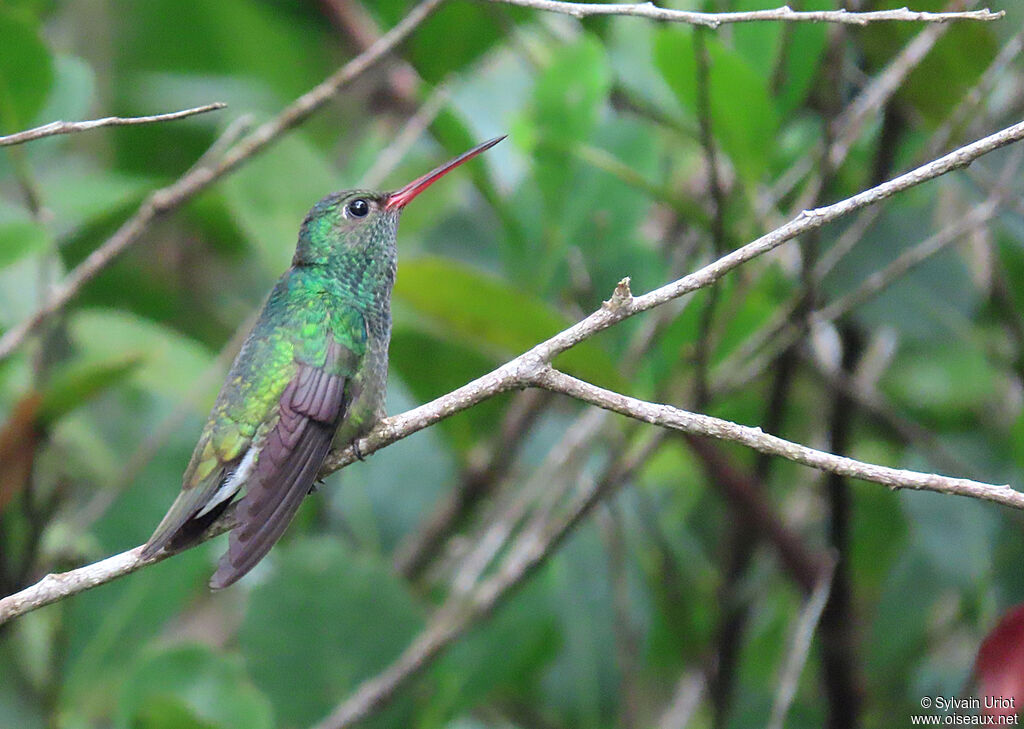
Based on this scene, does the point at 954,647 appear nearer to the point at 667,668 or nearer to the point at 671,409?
the point at 667,668

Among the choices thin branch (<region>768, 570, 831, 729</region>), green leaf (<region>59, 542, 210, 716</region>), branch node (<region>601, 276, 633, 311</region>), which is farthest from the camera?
green leaf (<region>59, 542, 210, 716</region>)

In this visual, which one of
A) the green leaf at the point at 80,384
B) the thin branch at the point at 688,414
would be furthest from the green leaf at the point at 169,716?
the green leaf at the point at 80,384

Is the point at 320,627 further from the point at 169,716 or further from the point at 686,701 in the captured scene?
the point at 686,701

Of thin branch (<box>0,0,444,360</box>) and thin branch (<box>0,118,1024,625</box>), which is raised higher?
thin branch (<box>0,0,444,360</box>)

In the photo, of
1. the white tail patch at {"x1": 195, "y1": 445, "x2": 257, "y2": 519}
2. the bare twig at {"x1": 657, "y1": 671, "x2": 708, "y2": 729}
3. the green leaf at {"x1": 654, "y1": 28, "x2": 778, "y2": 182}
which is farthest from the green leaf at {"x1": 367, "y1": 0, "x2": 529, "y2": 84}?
the bare twig at {"x1": 657, "y1": 671, "x2": 708, "y2": 729}

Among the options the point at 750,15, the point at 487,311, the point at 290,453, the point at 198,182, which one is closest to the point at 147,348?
the point at 198,182

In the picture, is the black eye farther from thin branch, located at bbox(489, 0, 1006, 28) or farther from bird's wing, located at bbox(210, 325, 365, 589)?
thin branch, located at bbox(489, 0, 1006, 28)
